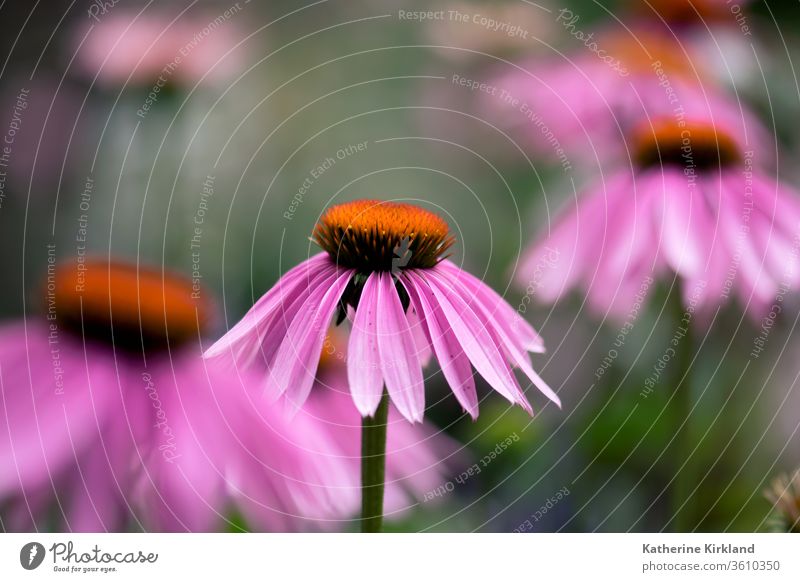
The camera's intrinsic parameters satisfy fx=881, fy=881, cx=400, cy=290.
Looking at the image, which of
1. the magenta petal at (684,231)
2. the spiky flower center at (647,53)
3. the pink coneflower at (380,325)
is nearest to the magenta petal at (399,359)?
the pink coneflower at (380,325)

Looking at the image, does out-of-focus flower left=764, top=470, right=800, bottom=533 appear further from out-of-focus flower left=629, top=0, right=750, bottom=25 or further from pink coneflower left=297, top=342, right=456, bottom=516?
out-of-focus flower left=629, top=0, right=750, bottom=25

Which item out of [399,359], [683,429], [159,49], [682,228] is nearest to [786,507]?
[683,429]

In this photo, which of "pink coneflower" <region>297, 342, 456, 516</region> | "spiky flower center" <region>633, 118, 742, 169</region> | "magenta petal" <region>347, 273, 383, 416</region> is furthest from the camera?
"spiky flower center" <region>633, 118, 742, 169</region>

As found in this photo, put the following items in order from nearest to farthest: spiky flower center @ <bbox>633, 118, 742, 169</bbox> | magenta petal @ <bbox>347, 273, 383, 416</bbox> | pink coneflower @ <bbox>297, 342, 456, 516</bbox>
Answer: magenta petal @ <bbox>347, 273, 383, 416</bbox> → pink coneflower @ <bbox>297, 342, 456, 516</bbox> → spiky flower center @ <bbox>633, 118, 742, 169</bbox>

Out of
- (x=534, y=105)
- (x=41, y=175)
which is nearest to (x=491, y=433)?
(x=534, y=105)

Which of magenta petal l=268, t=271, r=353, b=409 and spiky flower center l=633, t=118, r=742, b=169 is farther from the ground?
spiky flower center l=633, t=118, r=742, b=169

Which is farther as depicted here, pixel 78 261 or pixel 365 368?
pixel 78 261

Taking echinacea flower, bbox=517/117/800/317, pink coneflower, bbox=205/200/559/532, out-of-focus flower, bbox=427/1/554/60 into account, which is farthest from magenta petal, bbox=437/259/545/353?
out-of-focus flower, bbox=427/1/554/60
